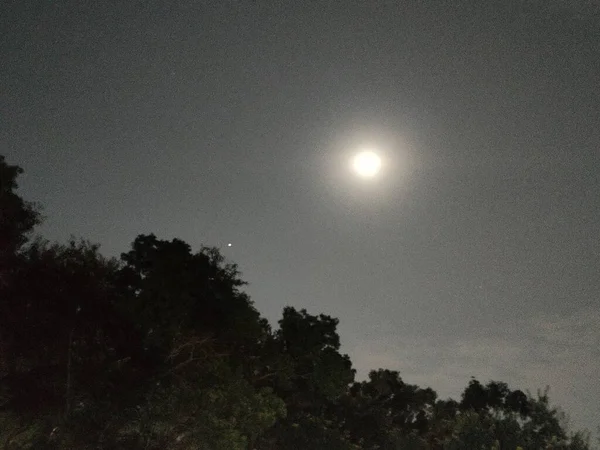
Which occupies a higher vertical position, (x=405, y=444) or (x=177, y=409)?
(x=405, y=444)

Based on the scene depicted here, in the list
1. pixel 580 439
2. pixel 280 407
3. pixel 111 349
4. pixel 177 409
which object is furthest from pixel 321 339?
pixel 580 439

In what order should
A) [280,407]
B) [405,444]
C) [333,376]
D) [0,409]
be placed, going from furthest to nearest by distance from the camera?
[405,444], [333,376], [280,407], [0,409]

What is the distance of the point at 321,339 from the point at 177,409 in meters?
19.8

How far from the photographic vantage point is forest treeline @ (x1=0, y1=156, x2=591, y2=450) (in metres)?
25.8

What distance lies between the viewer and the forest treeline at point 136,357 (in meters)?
25.8

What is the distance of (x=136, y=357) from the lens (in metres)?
29.7

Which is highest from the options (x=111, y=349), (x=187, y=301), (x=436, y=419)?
(x=436, y=419)

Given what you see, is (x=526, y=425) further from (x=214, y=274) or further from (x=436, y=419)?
(x=436, y=419)

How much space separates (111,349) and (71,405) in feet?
11.1

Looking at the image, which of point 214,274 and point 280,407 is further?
point 280,407

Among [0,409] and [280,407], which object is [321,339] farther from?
[0,409]

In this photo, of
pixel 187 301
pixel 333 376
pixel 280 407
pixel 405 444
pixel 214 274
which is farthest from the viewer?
pixel 405 444

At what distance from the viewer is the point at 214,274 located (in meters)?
34.8

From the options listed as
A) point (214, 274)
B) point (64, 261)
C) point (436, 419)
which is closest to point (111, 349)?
point (64, 261)
